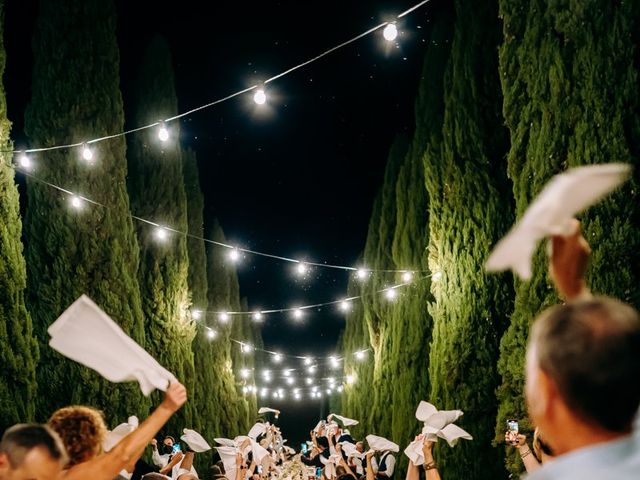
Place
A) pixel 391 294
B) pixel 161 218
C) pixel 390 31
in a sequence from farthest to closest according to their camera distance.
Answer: pixel 391 294 → pixel 161 218 → pixel 390 31

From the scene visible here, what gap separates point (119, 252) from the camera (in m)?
11.0

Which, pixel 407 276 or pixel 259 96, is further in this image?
pixel 407 276

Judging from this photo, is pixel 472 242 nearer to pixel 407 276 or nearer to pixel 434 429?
pixel 434 429

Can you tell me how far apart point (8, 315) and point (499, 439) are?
5.63 meters

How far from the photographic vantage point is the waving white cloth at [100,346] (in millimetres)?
1986

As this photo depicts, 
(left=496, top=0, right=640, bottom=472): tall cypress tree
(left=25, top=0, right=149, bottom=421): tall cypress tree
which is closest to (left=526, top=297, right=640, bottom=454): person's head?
(left=496, top=0, right=640, bottom=472): tall cypress tree

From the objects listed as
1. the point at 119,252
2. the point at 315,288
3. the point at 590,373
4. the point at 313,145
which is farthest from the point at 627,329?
the point at 315,288

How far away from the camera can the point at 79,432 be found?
267 cm

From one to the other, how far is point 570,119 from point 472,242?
3.82 metres

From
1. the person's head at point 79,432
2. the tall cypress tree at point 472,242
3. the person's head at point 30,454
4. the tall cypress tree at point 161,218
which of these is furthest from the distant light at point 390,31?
the tall cypress tree at point 161,218

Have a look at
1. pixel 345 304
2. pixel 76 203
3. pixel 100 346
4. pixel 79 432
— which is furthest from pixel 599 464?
pixel 345 304

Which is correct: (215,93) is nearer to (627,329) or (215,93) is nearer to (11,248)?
(11,248)

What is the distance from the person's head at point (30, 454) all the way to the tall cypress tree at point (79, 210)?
787 cm

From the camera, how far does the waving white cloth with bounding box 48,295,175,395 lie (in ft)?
6.52
